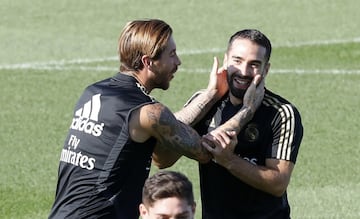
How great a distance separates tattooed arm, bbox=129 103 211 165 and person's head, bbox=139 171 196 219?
0.88 metres

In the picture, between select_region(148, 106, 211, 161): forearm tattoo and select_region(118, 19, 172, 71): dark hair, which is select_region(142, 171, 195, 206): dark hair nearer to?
select_region(148, 106, 211, 161): forearm tattoo

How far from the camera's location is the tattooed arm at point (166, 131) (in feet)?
26.1

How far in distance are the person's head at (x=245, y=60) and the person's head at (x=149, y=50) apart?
0.42 metres

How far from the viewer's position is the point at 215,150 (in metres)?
8.17

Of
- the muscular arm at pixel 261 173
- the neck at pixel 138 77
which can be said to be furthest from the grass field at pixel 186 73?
the neck at pixel 138 77

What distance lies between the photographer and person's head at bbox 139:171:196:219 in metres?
6.93

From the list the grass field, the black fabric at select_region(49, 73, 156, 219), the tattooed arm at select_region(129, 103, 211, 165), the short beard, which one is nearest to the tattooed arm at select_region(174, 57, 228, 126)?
the short beard

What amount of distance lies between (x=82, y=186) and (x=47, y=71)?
1060 cm

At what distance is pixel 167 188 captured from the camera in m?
7.00

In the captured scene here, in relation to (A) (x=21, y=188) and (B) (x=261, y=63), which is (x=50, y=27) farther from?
(B) (x=261, y=63)

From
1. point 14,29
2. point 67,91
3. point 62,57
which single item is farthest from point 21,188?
point 14,29

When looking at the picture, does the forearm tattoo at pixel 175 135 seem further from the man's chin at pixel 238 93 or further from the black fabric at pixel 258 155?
the man's chin at pixel 238 93

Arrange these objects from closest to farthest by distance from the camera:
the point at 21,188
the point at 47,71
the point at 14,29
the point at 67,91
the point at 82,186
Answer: the point at 82,186 < the point at 21,188 < the point at 67,91 < the point at 47,71 < the point at 14,29

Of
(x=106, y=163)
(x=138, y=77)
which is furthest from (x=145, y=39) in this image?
(x=106, y=163)
